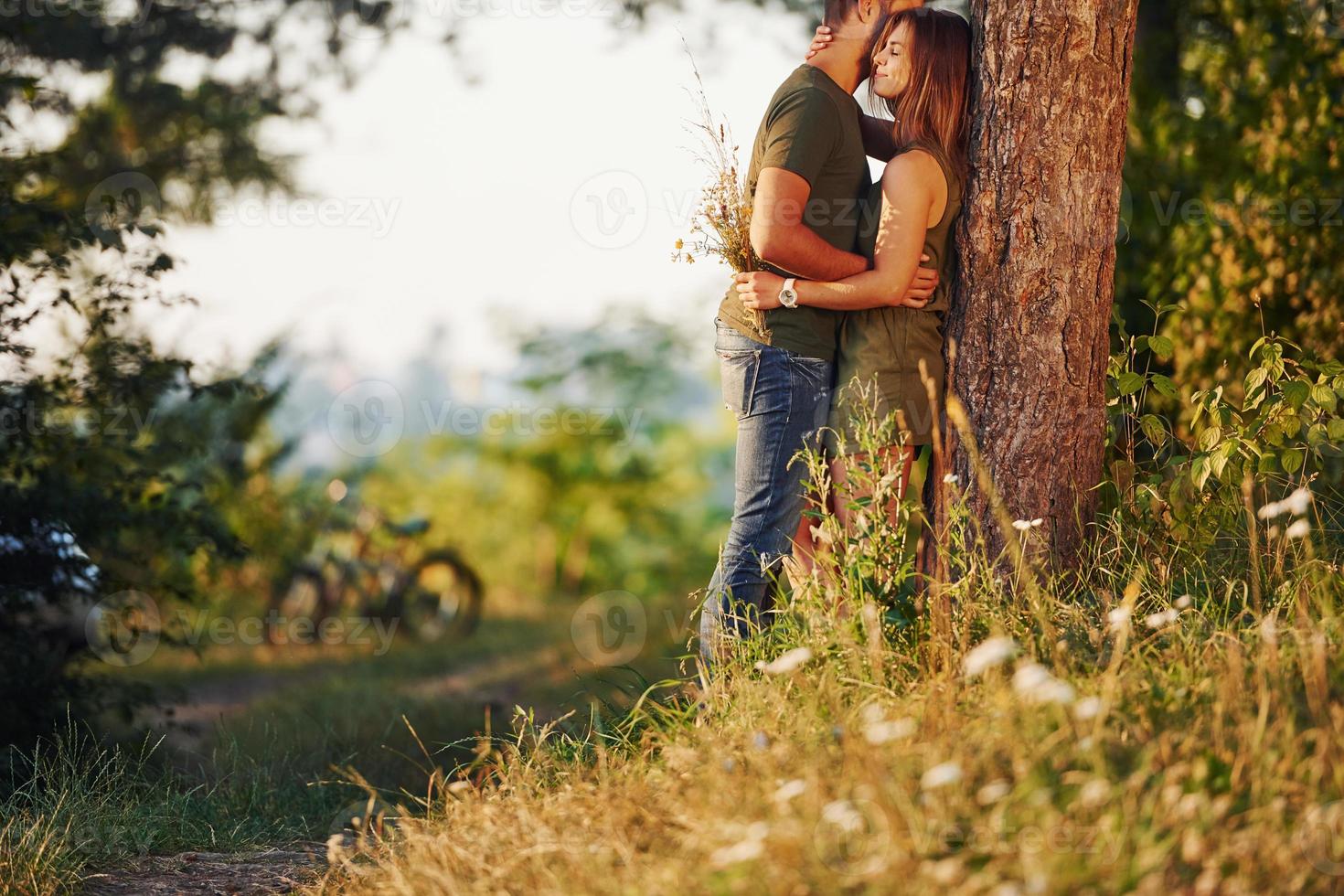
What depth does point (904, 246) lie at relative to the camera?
11.4 feet

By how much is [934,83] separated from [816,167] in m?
0.52

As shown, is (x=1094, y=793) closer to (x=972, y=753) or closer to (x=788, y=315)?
(x=972, y=753)

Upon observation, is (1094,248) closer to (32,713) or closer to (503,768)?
(503,768)

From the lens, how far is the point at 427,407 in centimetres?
1023

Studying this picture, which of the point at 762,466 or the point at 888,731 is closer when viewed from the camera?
the point at 888,731

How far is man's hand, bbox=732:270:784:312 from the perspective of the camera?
3564 millimetres

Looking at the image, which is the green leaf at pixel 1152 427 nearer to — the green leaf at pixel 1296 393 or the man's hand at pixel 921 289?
the green leaf at pixel 1296 393

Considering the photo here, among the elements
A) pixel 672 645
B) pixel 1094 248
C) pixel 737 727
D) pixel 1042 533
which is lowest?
pixel 672 645

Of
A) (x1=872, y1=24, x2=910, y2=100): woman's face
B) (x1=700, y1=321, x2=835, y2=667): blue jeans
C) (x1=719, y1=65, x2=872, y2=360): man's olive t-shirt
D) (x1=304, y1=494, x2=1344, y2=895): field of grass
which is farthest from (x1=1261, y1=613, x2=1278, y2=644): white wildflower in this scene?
(x1=872, y1=24, x2=910, y2=100): woman's face

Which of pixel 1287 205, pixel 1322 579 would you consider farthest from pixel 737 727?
pixel 1287 205

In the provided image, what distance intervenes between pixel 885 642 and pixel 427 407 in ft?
24.9

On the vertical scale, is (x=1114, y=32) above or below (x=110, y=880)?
above

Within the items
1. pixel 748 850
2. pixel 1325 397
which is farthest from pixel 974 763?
pixel 1325 397

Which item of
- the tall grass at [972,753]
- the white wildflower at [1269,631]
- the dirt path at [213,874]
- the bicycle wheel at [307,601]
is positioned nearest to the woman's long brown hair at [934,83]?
the tall grass at [972,753]
